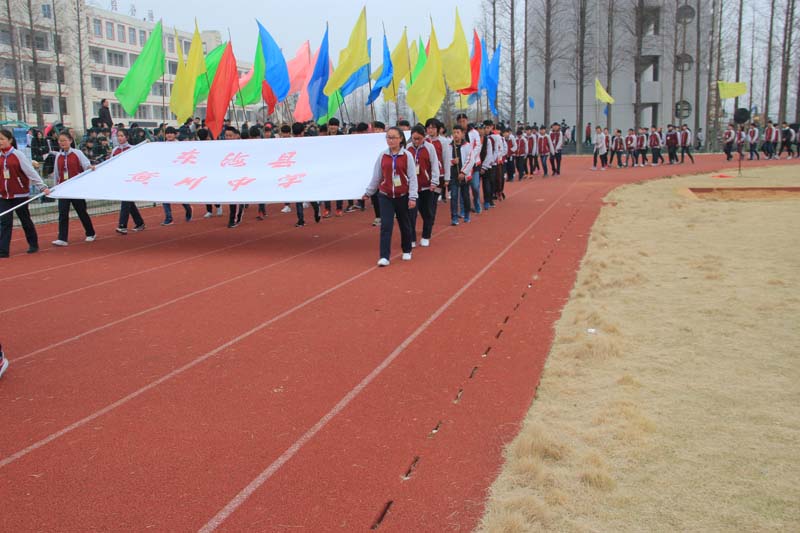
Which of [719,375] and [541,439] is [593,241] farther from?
[541,439]

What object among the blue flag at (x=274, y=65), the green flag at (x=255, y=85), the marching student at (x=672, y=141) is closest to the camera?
the blue flag at (x=274, y=65)

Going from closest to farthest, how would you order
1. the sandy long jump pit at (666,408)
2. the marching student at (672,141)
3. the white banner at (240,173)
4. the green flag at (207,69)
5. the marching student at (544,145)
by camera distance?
the sandy long jump pit at (666,408)
the white banner at (240,173)
the green flag at (207,69)
the marching student at (544,145)
the marching student at (672,141)

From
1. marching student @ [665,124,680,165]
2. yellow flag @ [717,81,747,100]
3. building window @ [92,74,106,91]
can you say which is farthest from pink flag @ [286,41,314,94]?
building window @ [92,74,106,91]

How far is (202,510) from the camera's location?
3.59 meters

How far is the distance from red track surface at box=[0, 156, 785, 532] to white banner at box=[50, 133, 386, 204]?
112 cm

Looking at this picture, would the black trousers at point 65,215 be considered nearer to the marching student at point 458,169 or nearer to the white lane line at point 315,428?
the marching student at point 458,169

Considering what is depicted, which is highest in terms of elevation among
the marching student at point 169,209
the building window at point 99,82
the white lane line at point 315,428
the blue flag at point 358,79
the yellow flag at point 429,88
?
the building window at point 99,82

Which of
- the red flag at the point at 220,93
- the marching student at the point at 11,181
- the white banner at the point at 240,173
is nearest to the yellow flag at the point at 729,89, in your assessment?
the red flag at the point at 220,93

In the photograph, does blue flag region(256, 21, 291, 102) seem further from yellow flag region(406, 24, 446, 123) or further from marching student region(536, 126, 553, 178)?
marching student region(536, 126, 553, 178)

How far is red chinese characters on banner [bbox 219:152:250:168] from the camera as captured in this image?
38.8 feet

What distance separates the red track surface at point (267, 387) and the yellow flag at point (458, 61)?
852cm

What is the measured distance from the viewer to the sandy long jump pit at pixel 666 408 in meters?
3.46

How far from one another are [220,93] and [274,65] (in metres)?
2.61

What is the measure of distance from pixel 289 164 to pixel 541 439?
8.31 m
